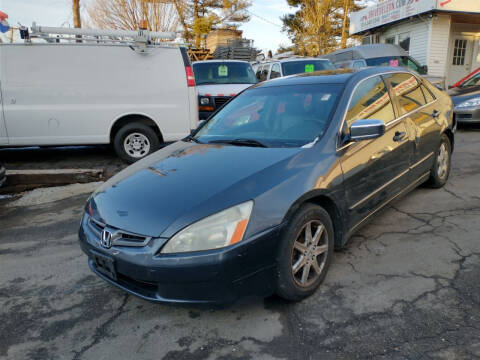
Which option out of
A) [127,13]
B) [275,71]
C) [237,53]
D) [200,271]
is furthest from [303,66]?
[127,13]

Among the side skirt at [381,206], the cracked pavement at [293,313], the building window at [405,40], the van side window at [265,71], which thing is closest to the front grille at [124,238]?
the cracked pavement at [293,313]

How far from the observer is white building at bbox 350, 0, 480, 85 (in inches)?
541

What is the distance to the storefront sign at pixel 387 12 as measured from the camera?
14.1 metres

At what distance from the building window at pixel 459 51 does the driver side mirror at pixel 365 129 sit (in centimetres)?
1608

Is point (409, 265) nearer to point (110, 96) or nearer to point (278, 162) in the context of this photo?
point (278, 162)

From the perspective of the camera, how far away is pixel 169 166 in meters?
2.83

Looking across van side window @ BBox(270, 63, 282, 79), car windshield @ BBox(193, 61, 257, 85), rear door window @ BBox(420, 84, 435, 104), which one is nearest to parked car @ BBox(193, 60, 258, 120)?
car windshield @ BBox(193, 61, 257, 85)

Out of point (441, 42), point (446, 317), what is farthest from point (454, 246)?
point (441, 42)

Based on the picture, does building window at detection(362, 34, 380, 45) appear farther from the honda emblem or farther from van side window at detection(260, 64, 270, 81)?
the honda emblem

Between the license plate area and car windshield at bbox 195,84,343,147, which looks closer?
the license plate area

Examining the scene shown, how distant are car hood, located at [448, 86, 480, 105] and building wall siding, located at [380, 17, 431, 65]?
6957 millimetres

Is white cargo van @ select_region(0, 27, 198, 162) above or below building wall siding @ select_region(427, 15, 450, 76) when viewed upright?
below

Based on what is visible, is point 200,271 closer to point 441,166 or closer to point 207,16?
point 441,166

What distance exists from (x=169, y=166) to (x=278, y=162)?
0.88m
